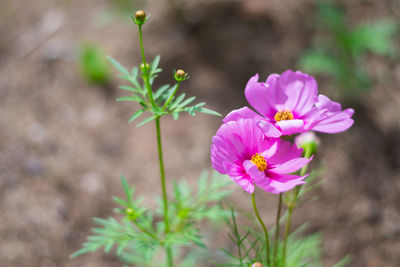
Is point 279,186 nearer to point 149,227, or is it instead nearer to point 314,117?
point 314,117

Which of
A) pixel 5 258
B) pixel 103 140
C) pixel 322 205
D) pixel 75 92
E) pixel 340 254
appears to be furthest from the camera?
pixel 75 92

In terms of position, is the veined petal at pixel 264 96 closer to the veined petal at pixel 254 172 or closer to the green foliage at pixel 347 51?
the veined petal at pixel 254 172

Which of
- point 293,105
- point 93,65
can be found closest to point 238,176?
point 293,105

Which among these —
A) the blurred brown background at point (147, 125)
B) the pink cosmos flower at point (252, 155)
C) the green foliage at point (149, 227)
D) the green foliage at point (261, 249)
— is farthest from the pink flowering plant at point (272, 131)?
the blurred brown background at point (147, 125)

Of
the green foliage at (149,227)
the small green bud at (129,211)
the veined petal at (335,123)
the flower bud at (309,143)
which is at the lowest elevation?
the green foliage at (149,227)

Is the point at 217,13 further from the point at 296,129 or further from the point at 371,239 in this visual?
the point at 296,129

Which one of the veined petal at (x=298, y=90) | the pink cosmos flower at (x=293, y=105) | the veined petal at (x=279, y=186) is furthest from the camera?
the veined petal at (x=298, y=90)

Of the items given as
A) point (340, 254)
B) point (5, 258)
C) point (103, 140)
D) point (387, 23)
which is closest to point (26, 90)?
point (103, 140)
